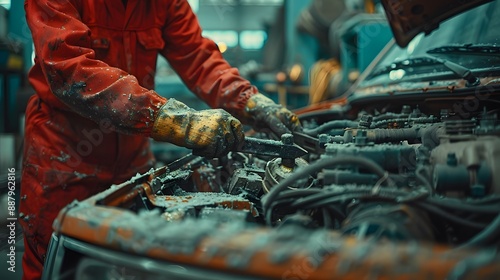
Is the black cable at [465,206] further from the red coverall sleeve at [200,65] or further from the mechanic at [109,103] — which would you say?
the red coverall sleeve at [200,65]

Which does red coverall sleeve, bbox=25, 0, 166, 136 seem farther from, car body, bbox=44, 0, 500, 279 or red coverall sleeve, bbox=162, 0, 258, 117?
red coverall sleeve, bbox=162, 0, 258, 117

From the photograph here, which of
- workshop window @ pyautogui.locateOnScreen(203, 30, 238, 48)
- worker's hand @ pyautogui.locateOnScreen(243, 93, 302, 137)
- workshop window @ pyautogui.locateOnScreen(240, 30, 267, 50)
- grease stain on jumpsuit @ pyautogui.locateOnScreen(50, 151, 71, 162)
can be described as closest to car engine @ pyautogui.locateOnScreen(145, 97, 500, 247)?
worker's hand @ pyautogui.locateOnScreen(243, 93, 302, 137)

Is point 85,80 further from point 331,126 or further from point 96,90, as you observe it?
point 331,126

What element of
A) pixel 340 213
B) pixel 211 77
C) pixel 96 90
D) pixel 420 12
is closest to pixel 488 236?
pixel 340 213

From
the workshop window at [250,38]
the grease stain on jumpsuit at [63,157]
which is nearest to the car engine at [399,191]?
the grease stain on jumpsuit at [63,157]

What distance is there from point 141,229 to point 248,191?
0.68 metres

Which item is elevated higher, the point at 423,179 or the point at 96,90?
the point at 96,90

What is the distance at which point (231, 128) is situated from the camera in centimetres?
177

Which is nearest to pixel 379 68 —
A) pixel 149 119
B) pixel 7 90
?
pixel 149 119

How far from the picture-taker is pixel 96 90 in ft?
5.91

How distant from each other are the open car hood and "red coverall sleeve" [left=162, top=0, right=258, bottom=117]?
75 centimetres

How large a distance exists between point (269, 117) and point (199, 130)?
61 cm

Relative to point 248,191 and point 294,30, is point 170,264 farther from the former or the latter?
point 294,30

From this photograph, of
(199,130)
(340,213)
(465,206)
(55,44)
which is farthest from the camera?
(55,44)
